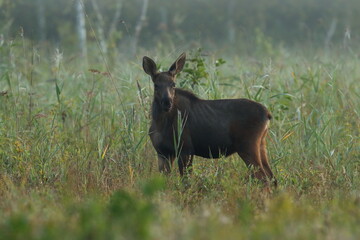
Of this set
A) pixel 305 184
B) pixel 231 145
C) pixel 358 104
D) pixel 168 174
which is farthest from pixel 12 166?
pixel 358 104

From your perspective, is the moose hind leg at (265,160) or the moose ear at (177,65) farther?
the moose ear at (177,65)

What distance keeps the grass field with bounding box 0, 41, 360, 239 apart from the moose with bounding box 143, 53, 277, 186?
199 mm

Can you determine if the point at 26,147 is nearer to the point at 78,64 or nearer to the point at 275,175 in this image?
the point at 275,175

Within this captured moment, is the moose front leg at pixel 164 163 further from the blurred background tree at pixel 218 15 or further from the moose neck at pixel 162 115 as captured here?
the blurred background tree at pixel 218 15

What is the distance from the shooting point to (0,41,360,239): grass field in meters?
4.74

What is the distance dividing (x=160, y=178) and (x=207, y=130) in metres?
3.00

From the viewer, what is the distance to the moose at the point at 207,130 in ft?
25.5

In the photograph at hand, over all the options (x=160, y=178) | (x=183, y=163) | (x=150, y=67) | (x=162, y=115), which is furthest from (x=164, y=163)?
(x=160, y=178)

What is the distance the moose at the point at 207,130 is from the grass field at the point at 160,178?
0.65 feet

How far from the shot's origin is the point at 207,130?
7.94m

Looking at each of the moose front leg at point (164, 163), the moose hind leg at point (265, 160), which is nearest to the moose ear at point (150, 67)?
the moose front leg at point (164, 163)

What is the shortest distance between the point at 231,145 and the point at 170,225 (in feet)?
10.1

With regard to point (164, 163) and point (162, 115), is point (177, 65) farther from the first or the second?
point (164, 163)

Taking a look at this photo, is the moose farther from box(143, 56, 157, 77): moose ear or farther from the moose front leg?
box(143, 56, 157, 77): moose ear
